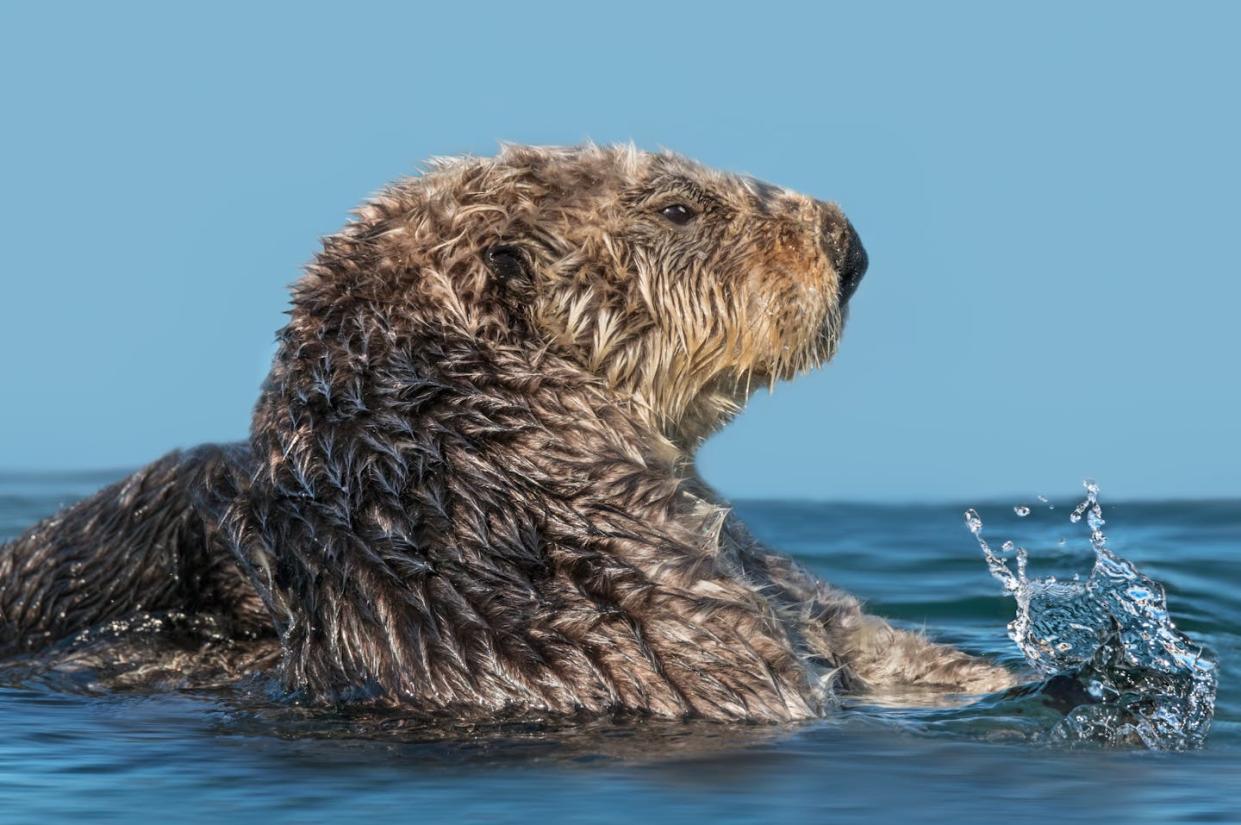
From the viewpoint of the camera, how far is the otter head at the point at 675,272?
16.3 ft

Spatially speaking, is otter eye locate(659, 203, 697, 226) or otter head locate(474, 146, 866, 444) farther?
otter eye locate(659, 203, 697, 226)

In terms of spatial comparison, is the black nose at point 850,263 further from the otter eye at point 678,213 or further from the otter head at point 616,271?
the otter eye at point 678,213

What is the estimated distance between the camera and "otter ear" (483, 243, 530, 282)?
4.95 m

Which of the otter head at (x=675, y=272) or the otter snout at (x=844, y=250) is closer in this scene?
the otter head at (x=675, y=272)

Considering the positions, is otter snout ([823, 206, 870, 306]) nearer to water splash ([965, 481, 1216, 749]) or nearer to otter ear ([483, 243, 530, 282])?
otter ear ([483, 243, 530, 282])

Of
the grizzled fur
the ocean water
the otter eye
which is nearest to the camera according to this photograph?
the ocean water

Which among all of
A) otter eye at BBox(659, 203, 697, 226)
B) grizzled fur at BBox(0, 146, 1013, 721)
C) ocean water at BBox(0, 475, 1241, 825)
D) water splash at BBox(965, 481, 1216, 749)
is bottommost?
ocean water at BBox(0, 475, 1241, 825)

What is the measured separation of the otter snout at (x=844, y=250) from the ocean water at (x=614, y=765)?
3.99 feet

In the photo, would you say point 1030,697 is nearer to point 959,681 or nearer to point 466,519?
point 959,681

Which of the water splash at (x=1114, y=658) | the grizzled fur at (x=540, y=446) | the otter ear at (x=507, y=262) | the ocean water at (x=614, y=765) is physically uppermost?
the otter ear at (x=507, y=262)

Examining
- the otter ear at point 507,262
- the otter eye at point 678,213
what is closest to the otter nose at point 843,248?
the otter eye at point 678,213

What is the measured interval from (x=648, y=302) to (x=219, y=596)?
174cm

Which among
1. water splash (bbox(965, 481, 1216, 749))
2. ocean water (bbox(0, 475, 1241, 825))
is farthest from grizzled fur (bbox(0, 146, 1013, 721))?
water splash (bbox(965, 481, 1216, 749))

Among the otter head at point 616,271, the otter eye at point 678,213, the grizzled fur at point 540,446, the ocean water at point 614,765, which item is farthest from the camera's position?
the otter eye at point 678,213
